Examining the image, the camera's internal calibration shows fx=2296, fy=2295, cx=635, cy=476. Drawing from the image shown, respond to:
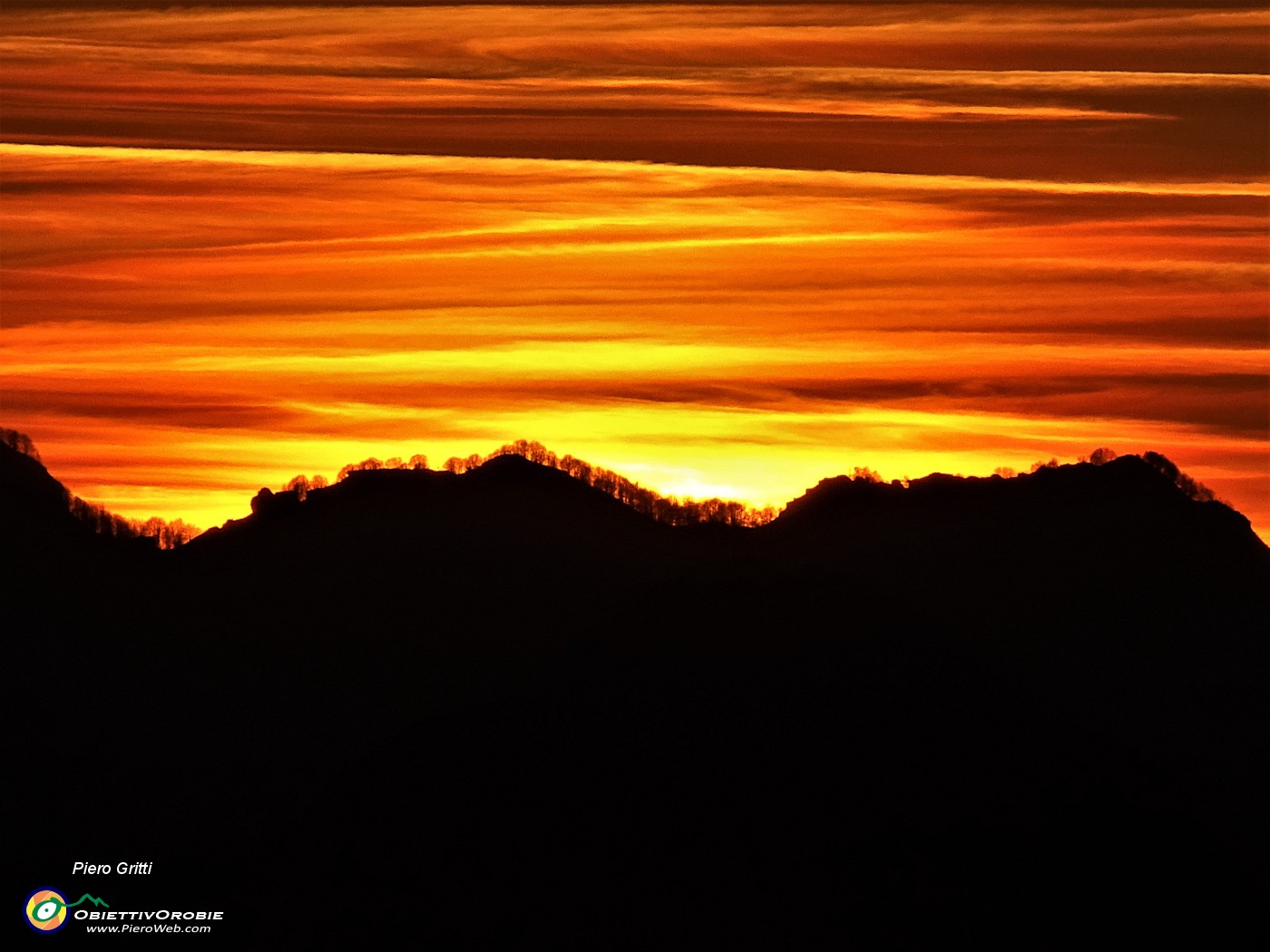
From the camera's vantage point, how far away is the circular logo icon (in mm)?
138500

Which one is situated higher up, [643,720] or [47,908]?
[643,720]

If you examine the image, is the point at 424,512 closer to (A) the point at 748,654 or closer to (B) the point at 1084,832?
(A) the point at 748,654

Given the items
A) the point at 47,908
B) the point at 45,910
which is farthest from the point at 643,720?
the point at 45,910

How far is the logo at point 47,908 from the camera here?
139 meters

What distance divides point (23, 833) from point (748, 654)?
166 feet

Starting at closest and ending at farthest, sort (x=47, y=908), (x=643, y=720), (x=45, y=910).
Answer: (x=45, y=910)
(x=47, y=908)
(x=643, y=720)

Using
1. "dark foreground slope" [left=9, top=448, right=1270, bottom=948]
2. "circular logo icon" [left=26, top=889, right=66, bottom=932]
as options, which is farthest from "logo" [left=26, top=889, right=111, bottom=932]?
"dark foreground slope" [left=9, top=448, right=1270, bottom=948]

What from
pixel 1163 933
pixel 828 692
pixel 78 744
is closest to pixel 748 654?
pixel 828 692

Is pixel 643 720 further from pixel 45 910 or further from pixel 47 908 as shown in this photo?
pixel 45 910

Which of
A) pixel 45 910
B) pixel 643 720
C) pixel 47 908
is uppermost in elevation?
pixel 643 720

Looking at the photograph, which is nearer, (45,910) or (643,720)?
(45,910)

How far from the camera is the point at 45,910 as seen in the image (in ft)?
468

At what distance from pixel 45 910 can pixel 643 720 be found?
132 ft

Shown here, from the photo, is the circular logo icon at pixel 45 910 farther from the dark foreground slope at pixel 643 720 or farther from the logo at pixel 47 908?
the dark foreground slope at pixel 643 720
